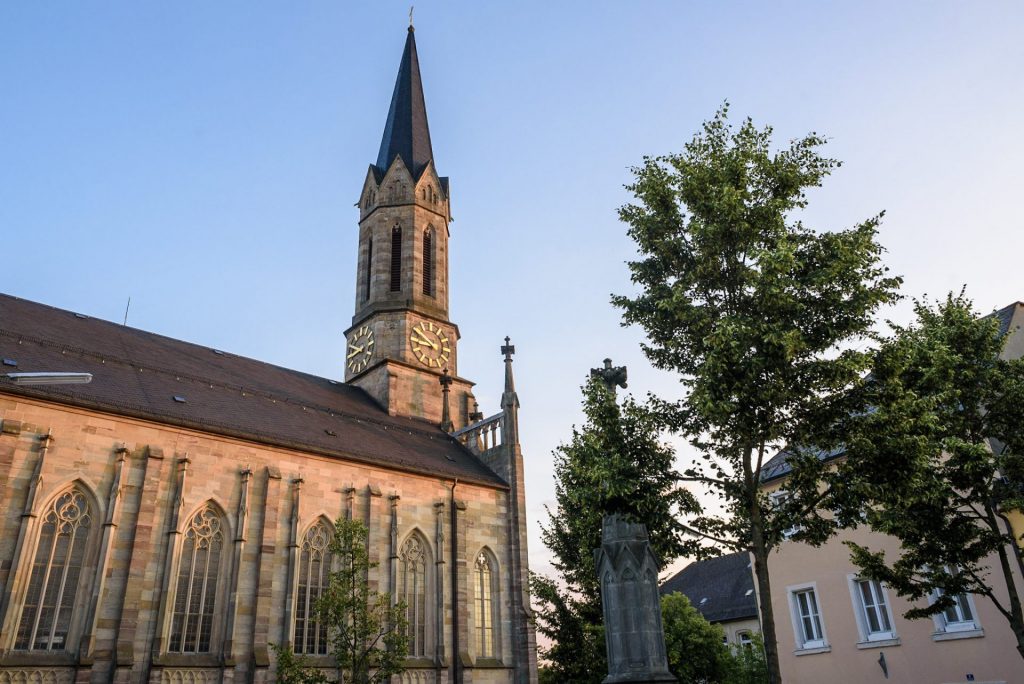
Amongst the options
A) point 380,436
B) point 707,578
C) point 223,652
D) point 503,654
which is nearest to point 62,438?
point 223,652

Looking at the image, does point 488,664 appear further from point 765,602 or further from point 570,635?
point 765,602

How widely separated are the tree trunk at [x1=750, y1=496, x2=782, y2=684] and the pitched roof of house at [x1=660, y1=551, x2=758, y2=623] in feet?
73.4

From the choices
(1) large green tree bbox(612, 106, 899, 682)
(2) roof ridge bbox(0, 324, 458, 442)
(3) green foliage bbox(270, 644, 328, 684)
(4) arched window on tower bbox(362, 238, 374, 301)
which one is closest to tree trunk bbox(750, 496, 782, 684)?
(1) large green tree bbox(612, 106, 899, 682)

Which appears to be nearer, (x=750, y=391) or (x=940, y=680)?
(x=750, y=391)

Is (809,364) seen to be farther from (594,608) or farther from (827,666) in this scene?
(594,608)

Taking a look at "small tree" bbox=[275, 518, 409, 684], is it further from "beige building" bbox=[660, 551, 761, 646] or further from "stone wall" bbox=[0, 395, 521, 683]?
"beige building" bbox=[660, 551, 761, 646]

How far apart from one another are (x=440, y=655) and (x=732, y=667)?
11.5 meters

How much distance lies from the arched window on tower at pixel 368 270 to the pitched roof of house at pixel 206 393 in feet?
22.9

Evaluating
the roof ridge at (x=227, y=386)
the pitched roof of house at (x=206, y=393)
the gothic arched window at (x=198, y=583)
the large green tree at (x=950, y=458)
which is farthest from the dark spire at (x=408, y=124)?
the large green tree at (x=950, y=458)

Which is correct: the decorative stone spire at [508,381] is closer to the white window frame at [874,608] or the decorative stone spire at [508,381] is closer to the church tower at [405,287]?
the church tower at [405,287]

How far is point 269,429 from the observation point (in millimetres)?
21531

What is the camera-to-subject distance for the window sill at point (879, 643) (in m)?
21.0

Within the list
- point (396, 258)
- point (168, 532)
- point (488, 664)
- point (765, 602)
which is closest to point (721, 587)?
point (488, 664)

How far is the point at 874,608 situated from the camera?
72.2 ft
